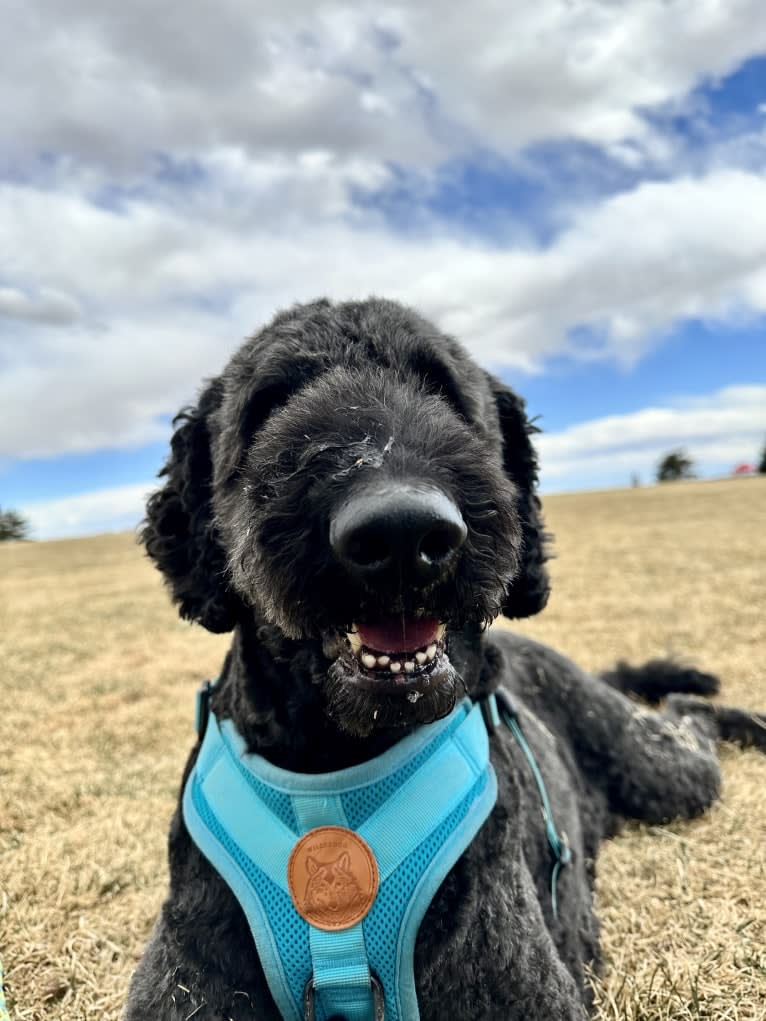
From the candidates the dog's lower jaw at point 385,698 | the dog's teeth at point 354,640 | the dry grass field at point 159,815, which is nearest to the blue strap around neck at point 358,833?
the dog's lower jaw at point 385,698

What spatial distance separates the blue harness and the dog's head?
38 cm

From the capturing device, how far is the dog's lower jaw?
6.06 feet

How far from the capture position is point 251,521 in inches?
84.0

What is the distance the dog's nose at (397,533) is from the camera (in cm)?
163

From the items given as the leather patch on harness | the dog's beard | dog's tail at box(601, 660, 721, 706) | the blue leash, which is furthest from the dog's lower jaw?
dog's tail at box(601, 660, 721, 706)

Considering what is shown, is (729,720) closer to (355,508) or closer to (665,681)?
(665,681)

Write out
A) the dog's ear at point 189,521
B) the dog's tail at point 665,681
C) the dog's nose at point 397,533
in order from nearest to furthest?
1. the dog's nose at point 397,533
2. the dog's ear at point 189,521
3. the dog's tail at point 665,681

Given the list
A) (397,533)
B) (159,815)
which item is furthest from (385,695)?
(159,815)

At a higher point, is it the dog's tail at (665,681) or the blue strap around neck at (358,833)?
the blue strap around neck at (358,833)

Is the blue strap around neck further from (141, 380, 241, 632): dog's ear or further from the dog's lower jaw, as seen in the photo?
(141, 380, 241, 632): dog's ear

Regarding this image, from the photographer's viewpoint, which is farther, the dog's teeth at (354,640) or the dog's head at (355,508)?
the dog's teeth at (354,640)

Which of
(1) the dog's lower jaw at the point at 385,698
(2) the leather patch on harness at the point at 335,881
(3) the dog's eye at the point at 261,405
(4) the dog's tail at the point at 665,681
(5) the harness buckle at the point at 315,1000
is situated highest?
(3) the dog's eye at the point at 261,405

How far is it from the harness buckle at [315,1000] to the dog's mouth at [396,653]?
0.89 m

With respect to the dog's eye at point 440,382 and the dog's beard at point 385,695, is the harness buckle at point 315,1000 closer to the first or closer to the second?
the dog's beard at point 385,695
